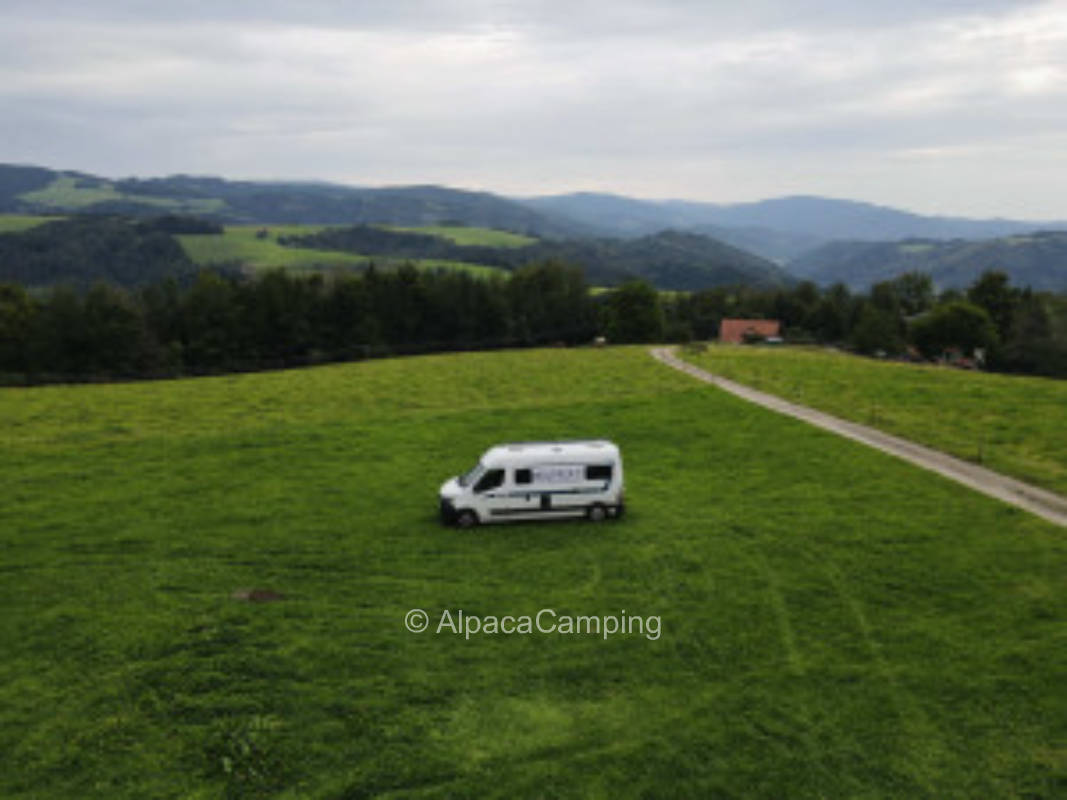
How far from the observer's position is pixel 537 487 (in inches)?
1007

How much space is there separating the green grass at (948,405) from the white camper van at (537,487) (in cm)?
1751

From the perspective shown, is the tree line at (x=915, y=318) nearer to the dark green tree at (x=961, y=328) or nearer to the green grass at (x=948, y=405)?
the dark green tree at (x=961, y=328)

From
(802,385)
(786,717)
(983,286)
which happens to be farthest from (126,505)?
(983,286)

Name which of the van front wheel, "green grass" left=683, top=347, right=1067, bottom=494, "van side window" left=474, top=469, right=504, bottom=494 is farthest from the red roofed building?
"van side window" left=474, top=469, right=504, bottom=494

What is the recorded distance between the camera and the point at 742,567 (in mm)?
22094

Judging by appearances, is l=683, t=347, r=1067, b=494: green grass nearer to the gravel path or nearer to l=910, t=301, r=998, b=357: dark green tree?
the gravel path

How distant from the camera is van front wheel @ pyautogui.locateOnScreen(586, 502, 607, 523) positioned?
85.3ft

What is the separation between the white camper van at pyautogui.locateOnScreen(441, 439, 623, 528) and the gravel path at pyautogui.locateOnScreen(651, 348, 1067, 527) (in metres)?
14.8

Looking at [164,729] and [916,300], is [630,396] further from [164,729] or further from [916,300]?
[916,300]

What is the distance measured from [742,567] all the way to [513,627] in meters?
7.58

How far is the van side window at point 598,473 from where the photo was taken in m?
25.7

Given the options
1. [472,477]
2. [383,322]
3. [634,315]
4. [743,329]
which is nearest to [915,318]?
[743,329]

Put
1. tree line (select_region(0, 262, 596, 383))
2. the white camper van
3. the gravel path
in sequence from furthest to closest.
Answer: tree line (select_region(0, 262, 596, 383)) < the gravel path < the white camper van

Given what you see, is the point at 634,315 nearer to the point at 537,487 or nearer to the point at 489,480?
the point at 537,487
